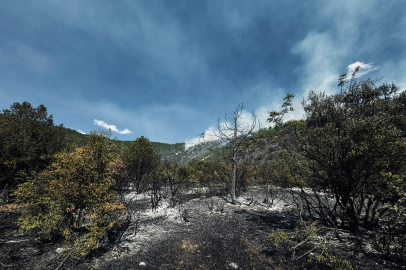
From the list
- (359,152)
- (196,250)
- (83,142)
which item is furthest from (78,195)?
(83,142)

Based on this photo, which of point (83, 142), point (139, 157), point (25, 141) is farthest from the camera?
point (83, 142)

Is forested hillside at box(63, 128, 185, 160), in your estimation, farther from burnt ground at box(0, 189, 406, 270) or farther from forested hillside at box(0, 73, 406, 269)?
burnt ground at box(0, 189, 406, 270)

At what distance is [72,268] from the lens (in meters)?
6.85

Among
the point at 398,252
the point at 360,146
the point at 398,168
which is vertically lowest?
the point at 398,252

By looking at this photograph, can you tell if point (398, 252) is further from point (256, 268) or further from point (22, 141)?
point (22, 141)

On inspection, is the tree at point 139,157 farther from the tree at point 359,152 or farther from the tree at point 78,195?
the tree at point 359,152

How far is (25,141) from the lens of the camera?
1745 centimetres

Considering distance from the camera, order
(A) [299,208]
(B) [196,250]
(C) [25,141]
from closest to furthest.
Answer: (B) [196,250]
(A) [299,208]
(C) [25,141]

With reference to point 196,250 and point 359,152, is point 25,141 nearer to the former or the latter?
point 196,250

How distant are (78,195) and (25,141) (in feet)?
54.5

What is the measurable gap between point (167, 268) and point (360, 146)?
9.90 meters

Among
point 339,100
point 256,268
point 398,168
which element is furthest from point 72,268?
point 339,100

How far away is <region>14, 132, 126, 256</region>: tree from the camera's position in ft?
24.3

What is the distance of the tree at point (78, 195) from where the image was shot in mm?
7395
